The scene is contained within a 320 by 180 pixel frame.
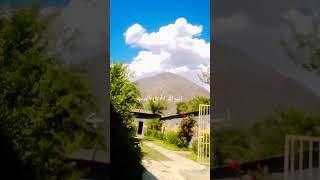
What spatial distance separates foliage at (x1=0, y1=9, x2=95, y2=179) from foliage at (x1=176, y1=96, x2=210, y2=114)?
357 inches

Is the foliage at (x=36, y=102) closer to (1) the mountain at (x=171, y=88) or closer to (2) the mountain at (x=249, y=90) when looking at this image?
(2) the mountain at (x=249, y=90)

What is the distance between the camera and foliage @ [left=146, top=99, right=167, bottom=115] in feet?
55.4

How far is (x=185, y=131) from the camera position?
12617 mm

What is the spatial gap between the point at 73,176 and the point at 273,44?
278cm

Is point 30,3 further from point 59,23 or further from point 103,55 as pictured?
point 103,55

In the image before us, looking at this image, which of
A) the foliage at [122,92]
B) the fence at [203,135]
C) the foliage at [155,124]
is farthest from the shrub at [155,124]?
the foliage at [122,92]

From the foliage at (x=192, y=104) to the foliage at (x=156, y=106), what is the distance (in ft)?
4.98

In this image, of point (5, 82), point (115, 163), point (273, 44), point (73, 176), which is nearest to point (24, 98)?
point (5, 82)

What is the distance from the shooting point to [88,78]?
14.2ft

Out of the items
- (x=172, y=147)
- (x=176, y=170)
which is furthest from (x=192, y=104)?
(x=176, y=170)

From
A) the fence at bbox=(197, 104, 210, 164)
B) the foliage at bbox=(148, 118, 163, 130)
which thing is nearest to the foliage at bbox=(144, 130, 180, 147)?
the foliage at bbox=(148, 118, 163, 130)

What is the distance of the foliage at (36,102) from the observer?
4078mm

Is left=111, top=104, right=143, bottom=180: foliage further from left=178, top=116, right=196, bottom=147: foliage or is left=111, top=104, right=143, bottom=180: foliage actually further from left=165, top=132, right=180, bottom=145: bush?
left=165, top=132, right=180, bottom=145: bush

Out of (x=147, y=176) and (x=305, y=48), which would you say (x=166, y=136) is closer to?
(x=147, y=176)
